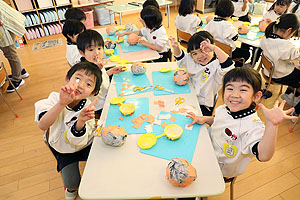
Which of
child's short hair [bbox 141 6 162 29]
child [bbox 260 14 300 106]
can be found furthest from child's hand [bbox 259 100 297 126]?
child's short hair [bbox 141 6 162 29]

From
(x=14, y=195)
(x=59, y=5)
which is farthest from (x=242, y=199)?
(x=59, y=5)

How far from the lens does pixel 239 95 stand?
3.57ft

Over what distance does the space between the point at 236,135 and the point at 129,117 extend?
0.64 meters

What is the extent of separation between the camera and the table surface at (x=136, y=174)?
886 millimetres

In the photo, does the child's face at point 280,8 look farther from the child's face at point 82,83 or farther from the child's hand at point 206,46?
the child's face at point 82,83

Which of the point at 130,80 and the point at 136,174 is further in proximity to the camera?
the point at 130,80

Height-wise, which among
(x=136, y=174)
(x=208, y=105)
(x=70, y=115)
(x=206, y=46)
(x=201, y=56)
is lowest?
(x=208, y=105)

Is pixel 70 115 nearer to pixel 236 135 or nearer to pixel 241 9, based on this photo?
pixel 236 135

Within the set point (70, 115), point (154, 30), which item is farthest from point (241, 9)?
point (70, 115)

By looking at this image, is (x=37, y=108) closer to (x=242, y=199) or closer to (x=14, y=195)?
(x=14, y=195)

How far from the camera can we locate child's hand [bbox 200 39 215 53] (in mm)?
1486

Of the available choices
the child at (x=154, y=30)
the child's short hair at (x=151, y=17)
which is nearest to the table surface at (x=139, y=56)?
the child at (x=154, y=30)

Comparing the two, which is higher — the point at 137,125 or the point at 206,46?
the point at 206,46

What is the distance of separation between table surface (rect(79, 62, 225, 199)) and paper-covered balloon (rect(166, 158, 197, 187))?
0.04 meters
